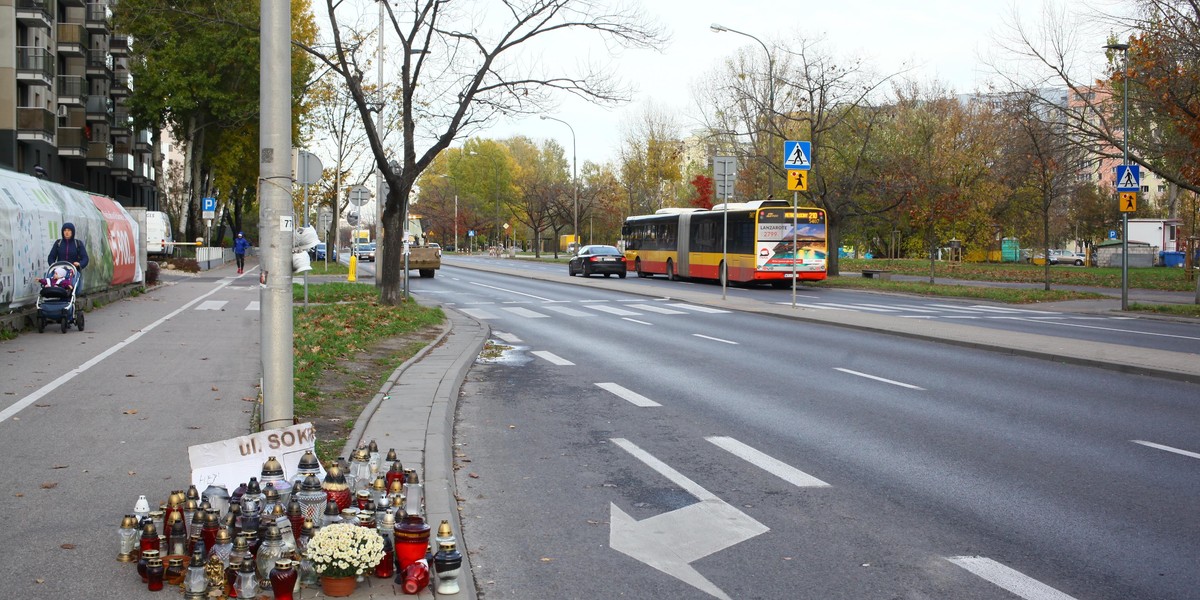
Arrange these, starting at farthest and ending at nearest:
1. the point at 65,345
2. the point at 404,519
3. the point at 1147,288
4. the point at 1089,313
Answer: the point at 1147,288
the point at 1089,313
the point at 65,345
the point at 404,519

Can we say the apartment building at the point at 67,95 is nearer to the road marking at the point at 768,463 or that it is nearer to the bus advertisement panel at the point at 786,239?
the bus advertisement panel at the point at 786,239

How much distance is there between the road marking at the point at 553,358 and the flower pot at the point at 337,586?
958cm

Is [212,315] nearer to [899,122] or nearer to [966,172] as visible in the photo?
[966,172]

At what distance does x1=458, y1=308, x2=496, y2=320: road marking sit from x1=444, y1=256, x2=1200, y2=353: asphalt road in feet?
25.3

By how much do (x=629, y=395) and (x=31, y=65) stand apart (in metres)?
48.1

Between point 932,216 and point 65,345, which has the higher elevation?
point 932,216

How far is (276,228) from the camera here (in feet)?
21.7

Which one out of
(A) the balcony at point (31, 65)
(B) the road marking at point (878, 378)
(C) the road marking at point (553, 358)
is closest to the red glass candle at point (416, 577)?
(B) the road marking at point (878, 378)

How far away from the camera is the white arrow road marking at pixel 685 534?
5.33 meters

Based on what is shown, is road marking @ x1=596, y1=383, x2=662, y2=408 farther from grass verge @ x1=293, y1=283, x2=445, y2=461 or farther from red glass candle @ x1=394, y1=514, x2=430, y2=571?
red glass candle @ x1=394, y1=514, x2=430, y2=571

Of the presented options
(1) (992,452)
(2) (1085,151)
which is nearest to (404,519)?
(1) (992,452)

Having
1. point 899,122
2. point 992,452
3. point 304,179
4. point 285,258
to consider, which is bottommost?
point 992,452

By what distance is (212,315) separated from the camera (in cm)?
2192

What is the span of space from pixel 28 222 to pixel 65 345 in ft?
11.2
